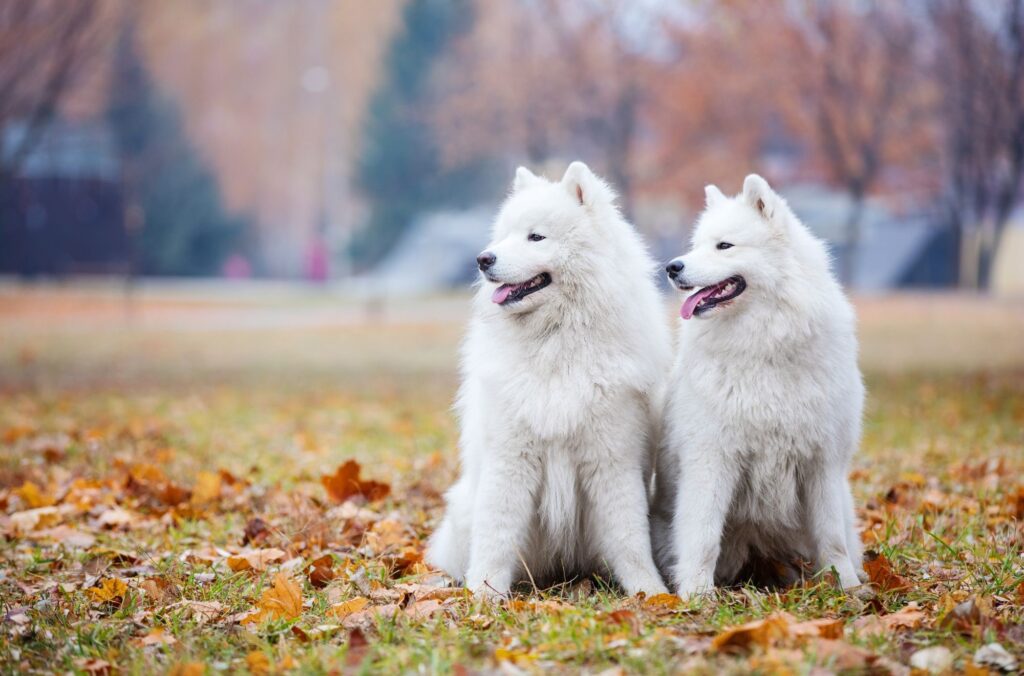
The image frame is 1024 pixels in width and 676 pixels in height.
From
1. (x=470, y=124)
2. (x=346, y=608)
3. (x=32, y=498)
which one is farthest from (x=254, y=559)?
(x=470, y=124)

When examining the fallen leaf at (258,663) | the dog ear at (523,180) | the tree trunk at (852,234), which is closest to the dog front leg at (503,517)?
the fallen leaf at (258,663)

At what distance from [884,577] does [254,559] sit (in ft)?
9.05

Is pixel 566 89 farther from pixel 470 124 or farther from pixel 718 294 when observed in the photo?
pixel 718 294

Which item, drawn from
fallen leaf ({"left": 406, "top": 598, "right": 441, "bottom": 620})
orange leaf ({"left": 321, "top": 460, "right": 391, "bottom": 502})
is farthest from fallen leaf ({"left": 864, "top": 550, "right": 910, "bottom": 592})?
orange leaf ({"left": 321, "top": 460, "right": 391, "bottom": 502})

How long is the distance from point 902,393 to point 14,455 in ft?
28.8

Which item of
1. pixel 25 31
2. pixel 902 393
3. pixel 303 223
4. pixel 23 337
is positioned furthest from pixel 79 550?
pixel 303 223

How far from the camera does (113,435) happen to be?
768cm

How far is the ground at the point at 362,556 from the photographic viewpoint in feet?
9.62

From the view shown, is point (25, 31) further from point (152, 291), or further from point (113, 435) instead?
point (152, 291)

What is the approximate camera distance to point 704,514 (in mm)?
3658

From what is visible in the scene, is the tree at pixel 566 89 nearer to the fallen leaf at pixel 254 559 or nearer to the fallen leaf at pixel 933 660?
the fallen leaf at pixel 254 559

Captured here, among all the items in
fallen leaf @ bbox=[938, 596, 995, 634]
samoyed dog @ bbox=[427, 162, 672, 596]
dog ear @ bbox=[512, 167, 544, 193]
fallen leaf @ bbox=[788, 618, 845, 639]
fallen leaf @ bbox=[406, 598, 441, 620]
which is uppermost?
dog ear @ bbox=[512, 167, 544, 193]

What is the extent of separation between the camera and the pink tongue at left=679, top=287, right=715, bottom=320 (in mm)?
3729

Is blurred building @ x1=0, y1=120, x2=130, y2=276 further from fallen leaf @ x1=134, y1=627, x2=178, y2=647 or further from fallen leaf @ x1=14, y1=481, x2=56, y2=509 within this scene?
fallen leaf @ x1=134, y1=627, x2=178, y2=647
